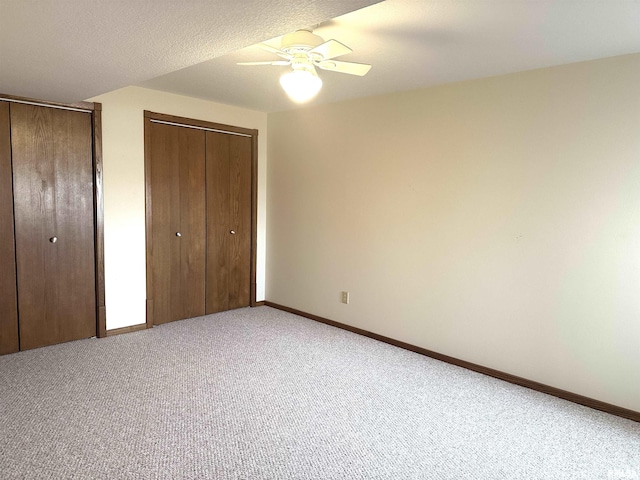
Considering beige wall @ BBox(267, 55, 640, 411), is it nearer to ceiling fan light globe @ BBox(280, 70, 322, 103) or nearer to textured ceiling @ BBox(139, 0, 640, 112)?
textured ceiling @ BBox(139, 0, 640, 112)

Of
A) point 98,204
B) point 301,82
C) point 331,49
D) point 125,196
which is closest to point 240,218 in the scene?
point 125,196

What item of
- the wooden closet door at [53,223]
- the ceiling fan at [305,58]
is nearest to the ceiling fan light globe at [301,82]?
the ceiling fan at [305,58]

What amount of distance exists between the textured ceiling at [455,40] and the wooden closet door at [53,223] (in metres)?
0.91

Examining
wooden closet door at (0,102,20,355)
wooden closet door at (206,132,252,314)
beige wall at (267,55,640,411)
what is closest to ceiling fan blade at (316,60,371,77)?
beige wall at (267,55,640,411)

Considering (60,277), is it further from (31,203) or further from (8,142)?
(8,142)

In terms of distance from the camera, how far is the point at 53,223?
356 centimetres

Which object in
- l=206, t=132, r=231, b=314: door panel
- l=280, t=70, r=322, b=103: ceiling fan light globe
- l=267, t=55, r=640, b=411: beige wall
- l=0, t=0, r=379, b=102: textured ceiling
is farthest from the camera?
l=206, t=132, r=231, b=314: door panel

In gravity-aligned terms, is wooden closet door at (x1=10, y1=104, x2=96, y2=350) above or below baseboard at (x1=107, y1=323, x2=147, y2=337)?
above

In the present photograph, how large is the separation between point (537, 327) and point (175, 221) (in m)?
3.37

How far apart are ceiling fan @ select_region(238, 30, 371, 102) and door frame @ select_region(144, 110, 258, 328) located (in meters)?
1.86

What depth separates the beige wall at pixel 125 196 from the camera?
3.81m

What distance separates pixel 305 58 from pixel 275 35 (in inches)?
26.8

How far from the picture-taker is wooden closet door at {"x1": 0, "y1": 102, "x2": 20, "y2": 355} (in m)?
3.28

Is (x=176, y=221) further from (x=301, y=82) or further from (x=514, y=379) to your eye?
(x=514, y=379)
